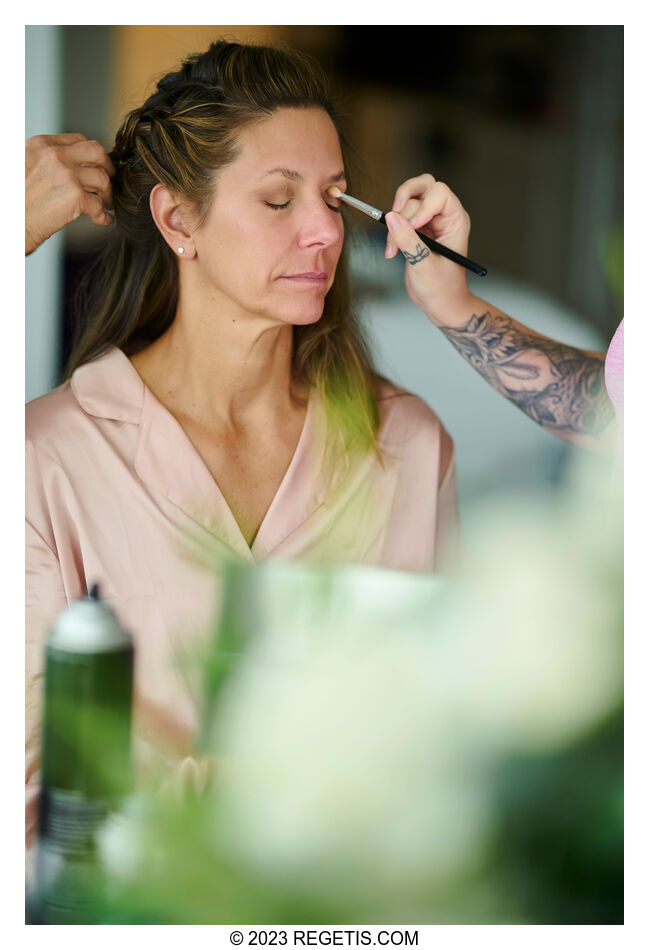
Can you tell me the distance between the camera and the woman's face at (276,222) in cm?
128

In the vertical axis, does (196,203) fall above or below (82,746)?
above

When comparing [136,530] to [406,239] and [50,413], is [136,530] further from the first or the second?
[406,239]

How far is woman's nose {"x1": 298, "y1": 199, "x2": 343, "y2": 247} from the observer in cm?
130

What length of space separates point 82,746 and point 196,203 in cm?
77

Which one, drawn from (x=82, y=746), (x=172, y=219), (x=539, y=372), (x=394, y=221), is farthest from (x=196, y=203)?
(x=82, y=746)

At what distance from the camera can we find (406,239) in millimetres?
1350

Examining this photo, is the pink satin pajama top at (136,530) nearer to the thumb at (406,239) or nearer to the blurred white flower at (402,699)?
the blurred white flower at (402,699)

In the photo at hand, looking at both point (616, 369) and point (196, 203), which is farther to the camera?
point (616, 369)

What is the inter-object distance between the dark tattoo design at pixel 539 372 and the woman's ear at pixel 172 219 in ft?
1.29

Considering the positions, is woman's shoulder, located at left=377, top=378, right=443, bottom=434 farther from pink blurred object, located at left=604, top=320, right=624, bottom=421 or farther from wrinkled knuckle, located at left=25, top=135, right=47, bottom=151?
wrinkled knuckle, located at left=25, top=135, right=47, bottom=151
